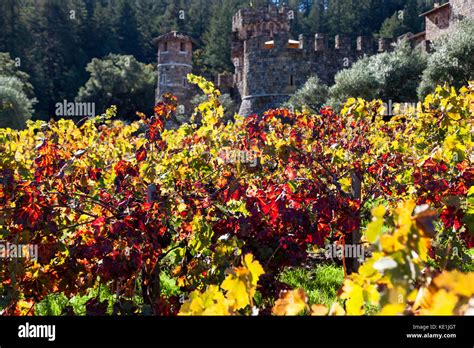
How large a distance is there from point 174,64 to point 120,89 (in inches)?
387

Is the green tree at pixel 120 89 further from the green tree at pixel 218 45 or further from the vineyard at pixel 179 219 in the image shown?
the vineyard at pixel 179 219

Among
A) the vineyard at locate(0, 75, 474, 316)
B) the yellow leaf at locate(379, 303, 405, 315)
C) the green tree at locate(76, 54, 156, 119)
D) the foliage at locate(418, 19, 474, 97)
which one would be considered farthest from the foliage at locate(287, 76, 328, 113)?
the yellow leaf at locate(379, 303, 405, 315)

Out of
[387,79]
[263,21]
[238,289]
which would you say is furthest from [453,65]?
[238,289]

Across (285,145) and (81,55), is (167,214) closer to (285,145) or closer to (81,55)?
(285,145)

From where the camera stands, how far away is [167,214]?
3.42 meters

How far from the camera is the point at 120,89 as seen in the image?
43594 millimetres

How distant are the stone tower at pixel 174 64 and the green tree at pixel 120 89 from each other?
8.27m

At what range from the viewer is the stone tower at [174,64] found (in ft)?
115

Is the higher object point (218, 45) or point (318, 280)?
point (218, 45)

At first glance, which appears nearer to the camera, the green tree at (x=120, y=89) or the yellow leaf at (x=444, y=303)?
the yellow leaf at (x=444, y=303)

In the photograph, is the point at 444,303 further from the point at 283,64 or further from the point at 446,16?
the point at 446,16

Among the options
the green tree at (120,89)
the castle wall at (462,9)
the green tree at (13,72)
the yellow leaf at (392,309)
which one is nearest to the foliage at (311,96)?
the castle wall at (462,9)

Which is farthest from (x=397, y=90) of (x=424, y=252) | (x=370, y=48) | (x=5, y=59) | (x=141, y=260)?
(x=5, y=59)
